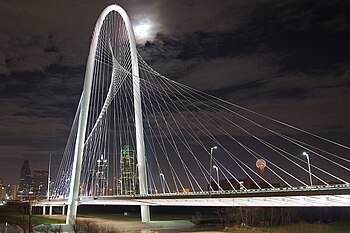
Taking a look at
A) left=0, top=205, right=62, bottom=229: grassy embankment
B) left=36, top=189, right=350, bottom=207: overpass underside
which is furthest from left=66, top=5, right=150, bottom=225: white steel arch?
left=36, top=189, right=350, bottom=207: overpass underside

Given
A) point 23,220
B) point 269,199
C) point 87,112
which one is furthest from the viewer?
point 23,220

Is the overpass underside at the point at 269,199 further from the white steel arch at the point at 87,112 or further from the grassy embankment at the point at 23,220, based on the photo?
the grassy embankment at the point at 23,220

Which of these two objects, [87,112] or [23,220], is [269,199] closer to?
[87,112]

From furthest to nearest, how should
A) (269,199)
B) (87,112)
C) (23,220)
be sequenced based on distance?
1. (23,220)
2. (87,112)
3. (269,199)

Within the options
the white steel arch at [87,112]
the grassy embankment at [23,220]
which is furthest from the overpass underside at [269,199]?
the grassy embankment at [23,220]

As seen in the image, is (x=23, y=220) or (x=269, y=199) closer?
(x=269, y=199)

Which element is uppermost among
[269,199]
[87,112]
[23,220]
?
[87,112]

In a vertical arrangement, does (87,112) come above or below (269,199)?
above

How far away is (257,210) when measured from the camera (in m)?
51.1

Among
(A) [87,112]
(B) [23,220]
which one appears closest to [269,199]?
(A) [87,112]

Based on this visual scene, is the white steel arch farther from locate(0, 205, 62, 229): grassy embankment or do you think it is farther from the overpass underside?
the overpass underside

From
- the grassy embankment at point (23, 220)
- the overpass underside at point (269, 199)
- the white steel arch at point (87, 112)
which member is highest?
the white steel arch at point (87, 112)

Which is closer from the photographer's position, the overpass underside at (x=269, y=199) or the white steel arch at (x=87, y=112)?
the overpass underside at (x=269, y=199)

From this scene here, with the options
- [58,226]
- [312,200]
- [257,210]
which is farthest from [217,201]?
[257,210]
